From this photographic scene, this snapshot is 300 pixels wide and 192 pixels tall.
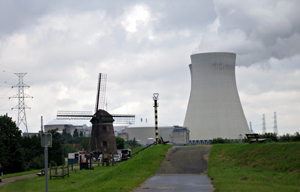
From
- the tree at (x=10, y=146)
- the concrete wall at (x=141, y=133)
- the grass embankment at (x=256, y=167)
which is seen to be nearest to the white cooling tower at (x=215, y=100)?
the tree at (x=10, y=146)

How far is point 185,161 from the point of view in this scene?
811 inches

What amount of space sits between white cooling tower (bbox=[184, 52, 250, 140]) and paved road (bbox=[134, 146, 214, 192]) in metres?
20.6

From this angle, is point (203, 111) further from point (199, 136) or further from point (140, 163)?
point (140, 163)

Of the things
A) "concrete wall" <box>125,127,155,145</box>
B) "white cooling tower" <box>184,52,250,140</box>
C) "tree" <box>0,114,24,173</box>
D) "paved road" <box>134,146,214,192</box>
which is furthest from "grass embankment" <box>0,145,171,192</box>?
"concrete wall" <box>125,127,155,145</box>

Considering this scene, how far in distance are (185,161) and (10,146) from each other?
85.2 ft

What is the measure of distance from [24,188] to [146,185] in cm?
905

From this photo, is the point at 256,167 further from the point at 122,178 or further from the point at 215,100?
the point at 215,100

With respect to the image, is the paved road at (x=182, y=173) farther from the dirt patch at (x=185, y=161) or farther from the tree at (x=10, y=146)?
the tree at (x=10, y=146)

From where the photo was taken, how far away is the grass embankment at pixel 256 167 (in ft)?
42.7

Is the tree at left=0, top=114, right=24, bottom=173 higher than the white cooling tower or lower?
lower

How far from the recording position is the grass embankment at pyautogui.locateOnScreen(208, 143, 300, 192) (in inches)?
513

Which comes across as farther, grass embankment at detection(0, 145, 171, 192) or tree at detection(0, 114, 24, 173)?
tree at detection(0, 114, 24, 173)

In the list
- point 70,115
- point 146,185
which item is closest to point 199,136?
point 70,115

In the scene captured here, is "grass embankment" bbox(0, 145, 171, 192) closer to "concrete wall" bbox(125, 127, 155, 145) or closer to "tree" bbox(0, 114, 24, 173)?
"tree" bbox(0, 114, 24, 173)
